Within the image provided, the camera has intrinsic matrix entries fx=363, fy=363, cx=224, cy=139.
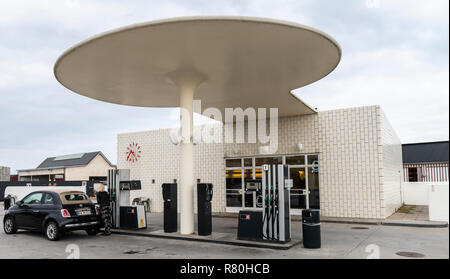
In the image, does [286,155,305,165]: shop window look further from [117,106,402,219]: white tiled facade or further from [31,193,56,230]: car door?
[31,193,56,230]: car door

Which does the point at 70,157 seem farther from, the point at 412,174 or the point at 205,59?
the point at 205,59

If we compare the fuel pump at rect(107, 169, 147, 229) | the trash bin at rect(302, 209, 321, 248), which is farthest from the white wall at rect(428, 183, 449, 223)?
the fuel pump at rect(107, 169, 147, 229)

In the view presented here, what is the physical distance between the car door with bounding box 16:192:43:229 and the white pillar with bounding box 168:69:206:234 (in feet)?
13.6

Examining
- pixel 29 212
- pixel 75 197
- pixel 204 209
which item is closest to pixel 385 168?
pixel 204 209

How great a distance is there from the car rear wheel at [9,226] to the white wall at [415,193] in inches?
734

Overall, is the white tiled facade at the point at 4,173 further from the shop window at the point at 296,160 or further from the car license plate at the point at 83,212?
the shop window at the point at 296,160

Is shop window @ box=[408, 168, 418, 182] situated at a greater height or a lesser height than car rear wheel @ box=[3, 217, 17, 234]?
greater

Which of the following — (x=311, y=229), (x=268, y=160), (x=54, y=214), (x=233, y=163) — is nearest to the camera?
(x=311, y=229)

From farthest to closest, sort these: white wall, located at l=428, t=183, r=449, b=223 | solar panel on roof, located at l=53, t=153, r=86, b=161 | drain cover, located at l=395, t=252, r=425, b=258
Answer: solar panel on roof, located at l=53, t=153, r=86, b=161, white wall, located at l=428, t=183, r=449, b=223, drain cover, located at l=395, t=252, r=425, b=258

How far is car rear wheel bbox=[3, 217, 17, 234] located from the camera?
10812 mm

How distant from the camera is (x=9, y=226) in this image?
35.8ft

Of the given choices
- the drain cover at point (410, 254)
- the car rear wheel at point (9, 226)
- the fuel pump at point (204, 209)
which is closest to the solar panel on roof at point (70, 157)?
the car rear wheel at point (9, 226)

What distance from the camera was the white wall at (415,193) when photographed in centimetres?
1975

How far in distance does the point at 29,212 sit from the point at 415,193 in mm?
18781
